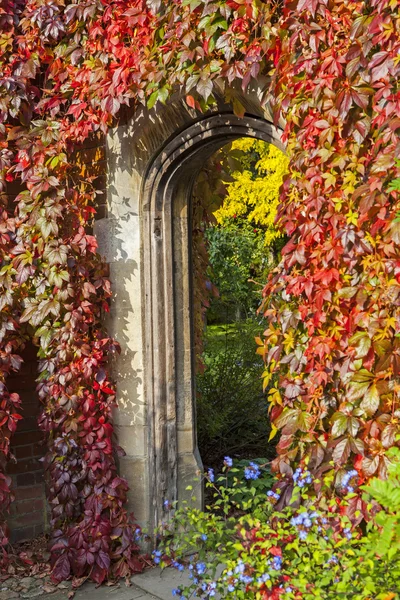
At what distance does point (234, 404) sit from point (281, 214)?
334cm

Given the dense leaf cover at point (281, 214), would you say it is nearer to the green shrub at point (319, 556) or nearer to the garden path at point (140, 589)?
the garden path at point (140, 589)

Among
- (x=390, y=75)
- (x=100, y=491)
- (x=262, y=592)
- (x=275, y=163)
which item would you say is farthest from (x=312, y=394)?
(x=275, y=163)

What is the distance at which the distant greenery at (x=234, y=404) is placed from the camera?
21.1ft

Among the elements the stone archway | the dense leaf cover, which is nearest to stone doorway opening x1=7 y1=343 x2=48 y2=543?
the dense leaf cover

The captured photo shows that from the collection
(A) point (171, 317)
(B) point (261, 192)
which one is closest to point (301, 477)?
(A) point (171, 317)

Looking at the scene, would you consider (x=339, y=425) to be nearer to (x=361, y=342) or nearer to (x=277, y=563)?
(x=361, y=342)

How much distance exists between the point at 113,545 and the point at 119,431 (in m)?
0.67

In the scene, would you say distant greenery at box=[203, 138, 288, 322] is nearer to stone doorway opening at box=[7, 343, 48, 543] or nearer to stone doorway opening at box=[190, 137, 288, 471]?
stone doorway opening at box=[190, 137, 288, 471]

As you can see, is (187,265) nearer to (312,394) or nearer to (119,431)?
(119,431)

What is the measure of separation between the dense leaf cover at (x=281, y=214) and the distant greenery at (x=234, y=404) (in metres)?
1.83

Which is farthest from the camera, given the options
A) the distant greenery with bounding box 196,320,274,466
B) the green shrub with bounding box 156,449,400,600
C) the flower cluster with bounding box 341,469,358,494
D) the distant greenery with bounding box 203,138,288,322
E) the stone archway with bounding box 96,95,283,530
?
the distant greenery with bounding box 196,320,274,466

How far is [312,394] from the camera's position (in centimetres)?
344

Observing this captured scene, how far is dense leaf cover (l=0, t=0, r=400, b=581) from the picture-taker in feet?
10.4

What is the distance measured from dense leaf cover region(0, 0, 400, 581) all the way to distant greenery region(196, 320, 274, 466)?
1.83m
